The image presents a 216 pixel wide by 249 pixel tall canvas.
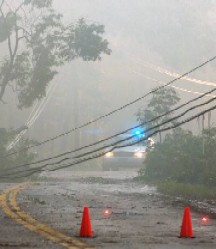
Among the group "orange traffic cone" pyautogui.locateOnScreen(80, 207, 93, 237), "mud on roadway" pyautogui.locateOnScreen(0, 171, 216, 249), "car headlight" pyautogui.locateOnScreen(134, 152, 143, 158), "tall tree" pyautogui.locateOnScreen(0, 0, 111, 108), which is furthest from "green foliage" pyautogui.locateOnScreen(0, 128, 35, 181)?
"orange traffic cone" pyautogui.locateOnScreen(80, 207, 93, 237)

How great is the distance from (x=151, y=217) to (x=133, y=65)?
214 feet

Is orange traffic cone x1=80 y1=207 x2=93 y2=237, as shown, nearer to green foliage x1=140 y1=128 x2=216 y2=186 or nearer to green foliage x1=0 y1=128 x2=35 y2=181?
green foliage x1=140 y1=128 x2=216 y2=186

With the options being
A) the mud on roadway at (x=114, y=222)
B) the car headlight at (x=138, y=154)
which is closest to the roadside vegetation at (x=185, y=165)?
the mud on roadway at (x=114, y=222)

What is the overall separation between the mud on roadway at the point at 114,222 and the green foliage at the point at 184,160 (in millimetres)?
3443

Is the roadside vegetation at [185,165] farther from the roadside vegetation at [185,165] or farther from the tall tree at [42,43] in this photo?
the tall tree at [42,43]

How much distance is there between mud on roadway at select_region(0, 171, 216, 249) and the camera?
30.2ft

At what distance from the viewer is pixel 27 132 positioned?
186 feet

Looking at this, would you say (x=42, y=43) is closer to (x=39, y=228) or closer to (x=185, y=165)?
(x=185, y=165)

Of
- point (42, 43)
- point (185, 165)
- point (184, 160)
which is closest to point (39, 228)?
point (184, 160)

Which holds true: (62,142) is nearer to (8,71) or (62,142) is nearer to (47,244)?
(8,71)

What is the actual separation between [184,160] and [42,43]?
16.2 meters

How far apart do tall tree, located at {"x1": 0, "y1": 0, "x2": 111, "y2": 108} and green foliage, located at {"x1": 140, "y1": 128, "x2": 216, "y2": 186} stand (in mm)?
8353

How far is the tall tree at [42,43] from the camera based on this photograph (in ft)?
118

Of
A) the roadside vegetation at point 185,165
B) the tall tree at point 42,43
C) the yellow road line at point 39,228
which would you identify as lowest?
the yellow road line at point 39,228
